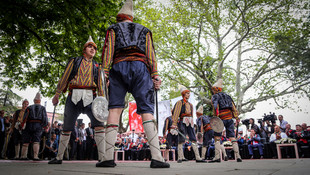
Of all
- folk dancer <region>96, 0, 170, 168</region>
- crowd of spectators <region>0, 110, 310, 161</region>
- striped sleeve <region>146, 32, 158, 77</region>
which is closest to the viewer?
folk dancer <region>96, 0, 170, 168</region>

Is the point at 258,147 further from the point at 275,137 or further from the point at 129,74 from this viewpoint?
the point at 129,74

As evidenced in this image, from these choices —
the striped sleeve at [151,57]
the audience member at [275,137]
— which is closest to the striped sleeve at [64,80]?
the striped sleeve at [151,57]

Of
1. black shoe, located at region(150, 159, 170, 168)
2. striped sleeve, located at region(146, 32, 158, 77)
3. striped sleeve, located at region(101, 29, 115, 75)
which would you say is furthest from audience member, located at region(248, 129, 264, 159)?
striped sleeve, located at region(101, 29, 115, 75)

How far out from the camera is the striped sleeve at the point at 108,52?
2833 millimetres

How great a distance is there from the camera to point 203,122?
9.30 metres

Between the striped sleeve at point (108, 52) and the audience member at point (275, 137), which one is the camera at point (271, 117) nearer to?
the audience member at point (275, 137)

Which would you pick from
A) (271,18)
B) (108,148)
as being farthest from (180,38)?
(108,148)

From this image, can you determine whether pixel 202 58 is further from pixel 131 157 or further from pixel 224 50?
pixel 131 157

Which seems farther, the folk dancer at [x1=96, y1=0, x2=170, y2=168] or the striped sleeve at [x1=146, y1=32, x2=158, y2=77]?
the striped sleeve at [x1=146, y1=32, x2=158, y2=77]

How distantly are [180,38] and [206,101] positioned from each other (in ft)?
19.5

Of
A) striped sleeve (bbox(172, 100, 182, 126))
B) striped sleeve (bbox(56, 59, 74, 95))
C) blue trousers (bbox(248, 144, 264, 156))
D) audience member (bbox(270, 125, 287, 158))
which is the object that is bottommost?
blue trousers (bbox(248, 144, 264, 156))

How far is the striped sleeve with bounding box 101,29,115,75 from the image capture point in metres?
2.83

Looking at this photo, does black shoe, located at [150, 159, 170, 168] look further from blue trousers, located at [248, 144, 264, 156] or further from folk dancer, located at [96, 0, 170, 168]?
blue trousers, located at [248, 144, 264, 156]

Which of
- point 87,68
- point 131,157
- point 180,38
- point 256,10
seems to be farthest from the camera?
point 180,38
